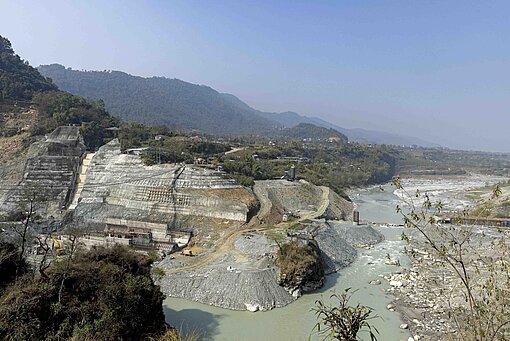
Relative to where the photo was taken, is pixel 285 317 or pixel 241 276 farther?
pixel 241 276

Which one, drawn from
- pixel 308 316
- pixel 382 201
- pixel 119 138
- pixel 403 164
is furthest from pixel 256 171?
pixel 403 164

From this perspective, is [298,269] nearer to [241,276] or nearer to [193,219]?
[241,276]

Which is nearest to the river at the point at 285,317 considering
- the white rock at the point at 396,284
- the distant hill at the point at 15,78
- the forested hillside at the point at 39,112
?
the white rock at the point at 396,284

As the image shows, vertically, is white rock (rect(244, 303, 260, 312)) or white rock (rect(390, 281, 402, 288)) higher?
white rock (rect(390, 281, 402, 288))

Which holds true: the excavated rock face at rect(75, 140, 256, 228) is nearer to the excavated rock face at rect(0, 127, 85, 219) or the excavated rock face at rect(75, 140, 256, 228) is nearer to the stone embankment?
the excavated rock face at rect(0, 127, 85, 219)

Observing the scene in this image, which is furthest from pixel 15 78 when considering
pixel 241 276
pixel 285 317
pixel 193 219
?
pixel 285 317

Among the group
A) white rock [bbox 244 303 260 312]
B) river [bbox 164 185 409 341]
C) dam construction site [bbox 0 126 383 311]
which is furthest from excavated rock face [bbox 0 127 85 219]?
white rock [bbox 244 303 260 312]

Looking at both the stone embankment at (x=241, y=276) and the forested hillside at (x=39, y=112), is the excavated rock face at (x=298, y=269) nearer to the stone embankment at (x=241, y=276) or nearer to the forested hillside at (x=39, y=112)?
the stone embankment at (x=241, y=276)
